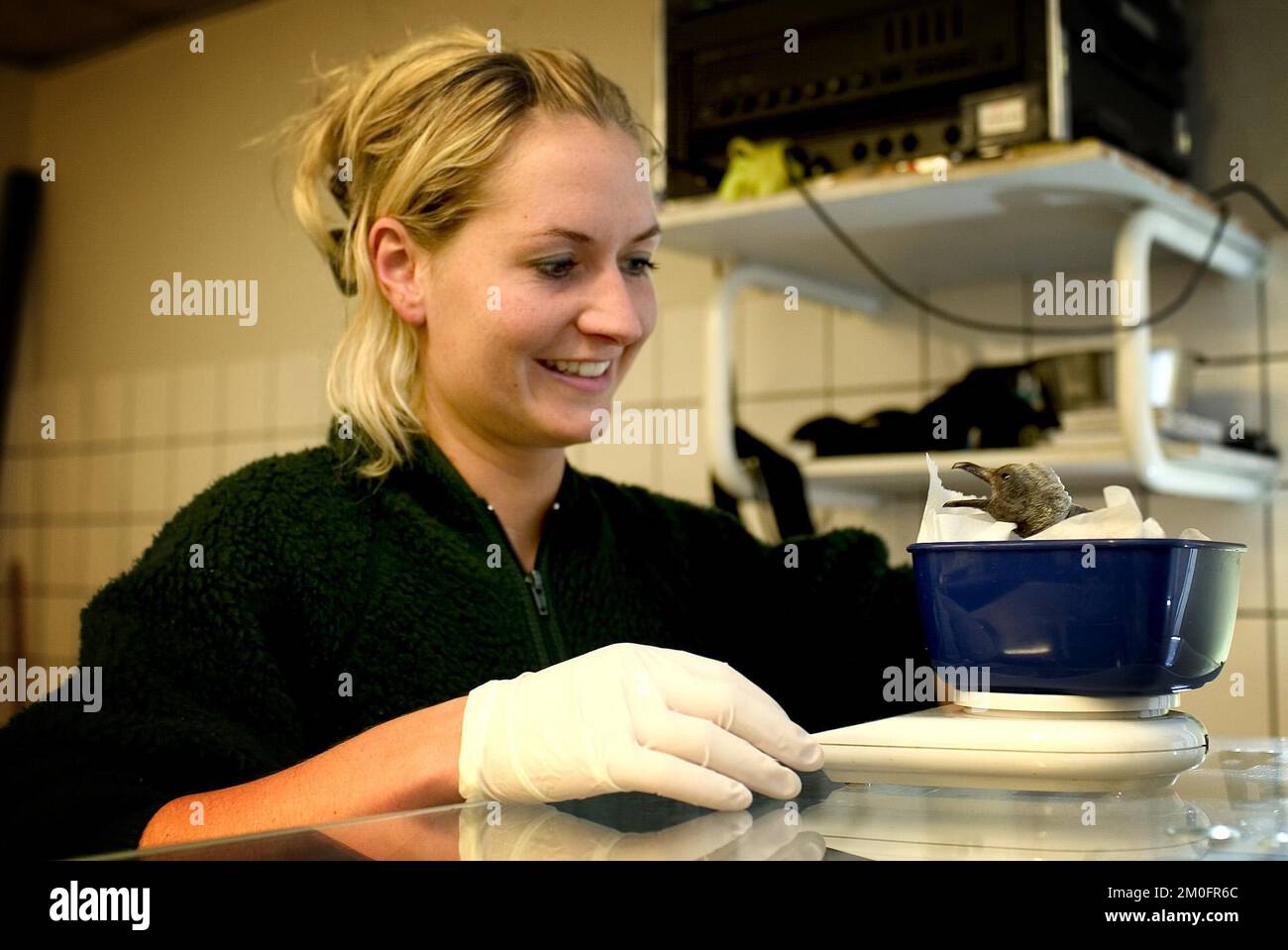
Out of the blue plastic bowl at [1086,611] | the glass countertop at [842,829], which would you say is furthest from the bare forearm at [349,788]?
the blue plastic bowl at [1086,611]

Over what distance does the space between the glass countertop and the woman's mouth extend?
19.7 inches

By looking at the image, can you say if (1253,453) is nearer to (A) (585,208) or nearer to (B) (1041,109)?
(B) (1041,109)

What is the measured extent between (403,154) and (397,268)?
9 cm

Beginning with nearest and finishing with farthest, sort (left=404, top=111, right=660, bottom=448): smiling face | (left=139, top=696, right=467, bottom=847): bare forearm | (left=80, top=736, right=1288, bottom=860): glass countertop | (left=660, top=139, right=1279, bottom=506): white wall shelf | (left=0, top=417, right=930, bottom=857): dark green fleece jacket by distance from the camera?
(left=80, top=736, right=1288, bottom=860): glass countertop < (left=139, top=696, right=467, bottom=847): bare forearm < (left=0, top=417, right=930, bottom=857): dark green fleece jacket < (left=404, top=111, right=660, bottom=448): smiling face < (left=660, top=139, right=1279, bottom=506): white wall shelf

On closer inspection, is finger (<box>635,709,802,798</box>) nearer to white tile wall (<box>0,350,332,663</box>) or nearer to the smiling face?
the smiling face

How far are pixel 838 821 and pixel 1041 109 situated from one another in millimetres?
975

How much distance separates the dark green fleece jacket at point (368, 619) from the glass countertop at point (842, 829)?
1.03 feet

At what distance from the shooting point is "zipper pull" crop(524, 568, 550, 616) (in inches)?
38.9

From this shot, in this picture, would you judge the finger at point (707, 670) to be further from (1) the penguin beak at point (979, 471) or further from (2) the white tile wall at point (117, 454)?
(2) the white tile wall at point (117, 454)

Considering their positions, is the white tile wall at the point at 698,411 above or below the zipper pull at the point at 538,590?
above

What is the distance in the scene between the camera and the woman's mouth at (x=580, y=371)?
99cm

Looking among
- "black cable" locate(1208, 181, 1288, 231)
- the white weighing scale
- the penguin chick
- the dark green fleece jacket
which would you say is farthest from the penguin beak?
"black cable" locate(1208, 181, 1288, 231)

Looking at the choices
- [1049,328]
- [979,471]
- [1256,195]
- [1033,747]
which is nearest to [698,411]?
[1049,328]

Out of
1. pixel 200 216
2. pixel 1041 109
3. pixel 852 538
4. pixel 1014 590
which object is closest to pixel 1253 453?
pixel 1041 109
